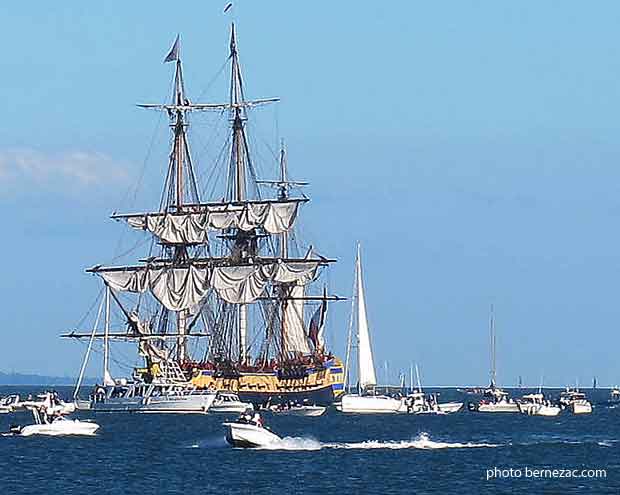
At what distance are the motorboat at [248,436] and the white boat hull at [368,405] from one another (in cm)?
6979

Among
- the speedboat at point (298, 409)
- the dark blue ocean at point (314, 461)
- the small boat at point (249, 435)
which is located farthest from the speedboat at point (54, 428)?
the speedboat at point (298, 409)

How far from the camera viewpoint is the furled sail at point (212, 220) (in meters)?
194

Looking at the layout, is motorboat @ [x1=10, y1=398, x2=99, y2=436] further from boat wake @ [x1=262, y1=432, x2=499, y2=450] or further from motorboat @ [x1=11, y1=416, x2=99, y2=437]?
boat wake @ [x1=262, y1=432, x2=499, y2=450]

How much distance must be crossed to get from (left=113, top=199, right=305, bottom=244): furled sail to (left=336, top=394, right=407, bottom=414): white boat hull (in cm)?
2472

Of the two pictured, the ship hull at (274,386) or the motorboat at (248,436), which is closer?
the motorboat at (248,436)

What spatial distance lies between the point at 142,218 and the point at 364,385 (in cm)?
3152

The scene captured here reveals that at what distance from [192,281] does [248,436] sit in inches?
3449

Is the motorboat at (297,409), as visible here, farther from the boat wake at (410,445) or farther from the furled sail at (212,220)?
the boat wake at (410,445)

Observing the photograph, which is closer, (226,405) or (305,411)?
(305,411)

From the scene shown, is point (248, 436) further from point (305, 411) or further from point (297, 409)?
point (297, 409)

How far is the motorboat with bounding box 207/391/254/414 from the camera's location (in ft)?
562

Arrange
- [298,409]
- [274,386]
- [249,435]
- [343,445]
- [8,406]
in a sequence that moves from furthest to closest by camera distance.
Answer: [274,386], [8,406], [298,409], [343,445], [249,435]

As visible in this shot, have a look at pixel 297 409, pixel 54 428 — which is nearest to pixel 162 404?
pixel 297 409

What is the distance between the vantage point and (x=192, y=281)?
190125 mm
